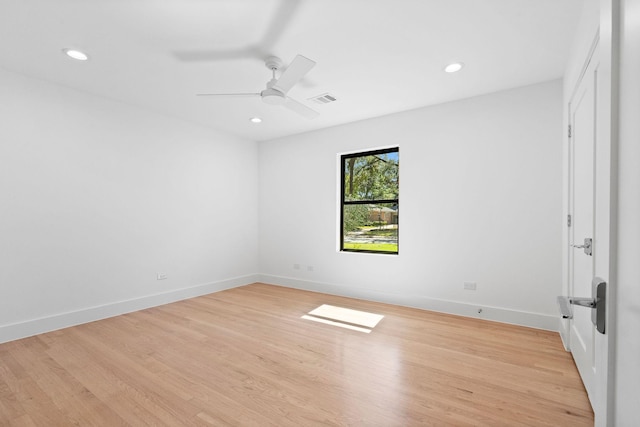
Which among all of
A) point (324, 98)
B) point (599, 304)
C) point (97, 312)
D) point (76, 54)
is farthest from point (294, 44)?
point (97, 312)

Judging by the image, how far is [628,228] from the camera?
53cm

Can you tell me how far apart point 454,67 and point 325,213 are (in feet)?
8.79

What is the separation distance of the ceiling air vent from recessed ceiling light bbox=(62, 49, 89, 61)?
2.21 meters

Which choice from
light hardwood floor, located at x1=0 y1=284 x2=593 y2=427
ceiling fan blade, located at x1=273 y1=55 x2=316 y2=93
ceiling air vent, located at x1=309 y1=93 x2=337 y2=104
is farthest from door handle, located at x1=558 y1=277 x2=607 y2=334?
ceiling air vent, located at x1=309 y1=93 x2=337 y2=104

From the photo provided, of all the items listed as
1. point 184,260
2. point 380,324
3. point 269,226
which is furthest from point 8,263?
point 380,324

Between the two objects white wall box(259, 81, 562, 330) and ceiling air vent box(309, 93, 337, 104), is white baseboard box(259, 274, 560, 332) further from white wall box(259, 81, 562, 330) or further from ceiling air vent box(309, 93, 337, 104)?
ceiling air vent box(309, 93, 337, 104)

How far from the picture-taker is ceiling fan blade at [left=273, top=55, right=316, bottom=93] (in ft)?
7.35

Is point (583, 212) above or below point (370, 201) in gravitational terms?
below

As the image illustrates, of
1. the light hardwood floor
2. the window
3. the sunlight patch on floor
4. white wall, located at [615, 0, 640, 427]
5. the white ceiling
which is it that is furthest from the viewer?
the window

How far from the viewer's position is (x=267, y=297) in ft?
15.0

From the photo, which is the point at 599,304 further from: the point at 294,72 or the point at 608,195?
the point at 294,72

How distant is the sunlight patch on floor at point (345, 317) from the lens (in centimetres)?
335

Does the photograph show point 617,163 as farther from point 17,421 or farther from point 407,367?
point 17,421

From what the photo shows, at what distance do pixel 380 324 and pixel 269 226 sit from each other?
2.88 metres
